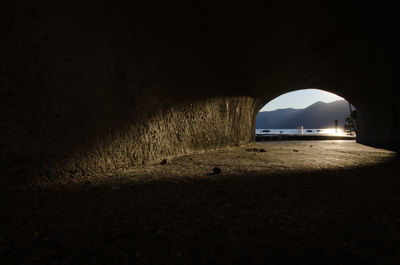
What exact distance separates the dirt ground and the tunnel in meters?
0.42

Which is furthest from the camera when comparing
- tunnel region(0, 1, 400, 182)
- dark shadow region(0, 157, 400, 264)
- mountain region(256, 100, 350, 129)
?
mountain region(256, 100, 350, 129)

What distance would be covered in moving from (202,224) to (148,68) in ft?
6.59

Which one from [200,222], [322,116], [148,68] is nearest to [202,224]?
[200,222]

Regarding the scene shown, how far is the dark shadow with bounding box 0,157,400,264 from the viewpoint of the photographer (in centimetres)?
73

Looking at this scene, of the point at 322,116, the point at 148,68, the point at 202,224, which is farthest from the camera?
the point at 322,116

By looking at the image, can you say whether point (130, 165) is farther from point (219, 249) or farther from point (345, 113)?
point (345, 113)

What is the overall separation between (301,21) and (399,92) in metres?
4.03

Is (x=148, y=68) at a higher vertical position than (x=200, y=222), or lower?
higher

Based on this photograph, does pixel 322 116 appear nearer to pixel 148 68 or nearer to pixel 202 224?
pixel 148 68

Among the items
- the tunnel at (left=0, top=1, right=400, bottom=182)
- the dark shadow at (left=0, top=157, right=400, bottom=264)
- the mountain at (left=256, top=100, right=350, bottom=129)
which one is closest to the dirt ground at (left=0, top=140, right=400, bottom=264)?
the dark shadow at (left=0, top=157, right=400, bottom=264)

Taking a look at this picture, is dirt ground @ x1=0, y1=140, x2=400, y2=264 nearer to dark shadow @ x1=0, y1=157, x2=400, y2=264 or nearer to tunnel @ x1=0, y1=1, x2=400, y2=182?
dark shadow @ x1=0, y1=157, x2=400, y2=264

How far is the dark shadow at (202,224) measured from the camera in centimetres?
73

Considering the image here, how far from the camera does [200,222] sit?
39.1 inches

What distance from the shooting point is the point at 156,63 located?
8.13 ft
